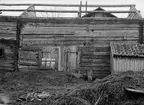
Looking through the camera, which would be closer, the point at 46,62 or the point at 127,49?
the point at 127,49

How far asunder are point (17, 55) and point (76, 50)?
13.9 ft

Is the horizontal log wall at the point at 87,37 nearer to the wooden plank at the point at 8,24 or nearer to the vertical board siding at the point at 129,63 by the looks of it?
the wooden plank at the point at 8,24

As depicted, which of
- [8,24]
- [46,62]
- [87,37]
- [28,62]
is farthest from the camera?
[8,24]

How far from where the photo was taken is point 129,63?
41.7 feet

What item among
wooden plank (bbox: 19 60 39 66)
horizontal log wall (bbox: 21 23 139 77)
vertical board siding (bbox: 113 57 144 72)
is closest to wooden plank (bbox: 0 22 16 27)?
horizontal log wall (bbox: 21 23 139 77)

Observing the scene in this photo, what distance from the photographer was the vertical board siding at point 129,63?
41.5ft

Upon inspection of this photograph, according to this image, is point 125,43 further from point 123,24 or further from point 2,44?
point 2,44

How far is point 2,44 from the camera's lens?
1537cm

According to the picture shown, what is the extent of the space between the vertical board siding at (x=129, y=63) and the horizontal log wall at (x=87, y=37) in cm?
194

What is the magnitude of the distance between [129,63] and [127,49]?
1068 millimetres

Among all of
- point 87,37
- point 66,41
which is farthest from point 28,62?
point 87,37

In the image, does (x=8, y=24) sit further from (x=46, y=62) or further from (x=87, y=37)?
(x=87, y=37)

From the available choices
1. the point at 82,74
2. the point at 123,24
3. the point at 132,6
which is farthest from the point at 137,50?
the point at 132,6

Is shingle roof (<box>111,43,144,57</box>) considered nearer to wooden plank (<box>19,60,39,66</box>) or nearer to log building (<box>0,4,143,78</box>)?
log building (<box>0,4,143,78</box>)
